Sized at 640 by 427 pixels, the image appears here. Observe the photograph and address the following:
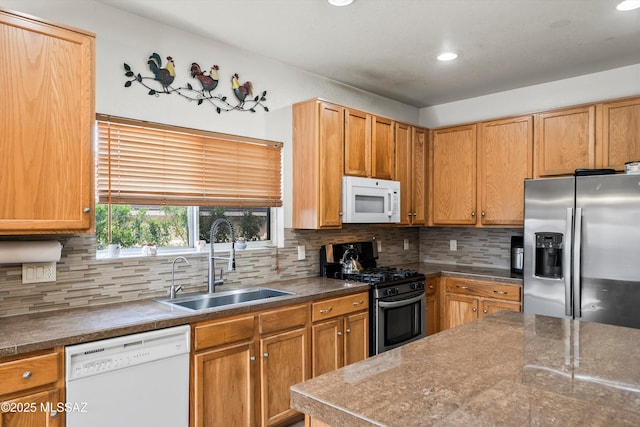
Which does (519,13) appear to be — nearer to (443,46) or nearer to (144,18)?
(443,46)

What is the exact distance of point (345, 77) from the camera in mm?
3867

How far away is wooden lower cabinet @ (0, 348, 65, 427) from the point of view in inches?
66.4

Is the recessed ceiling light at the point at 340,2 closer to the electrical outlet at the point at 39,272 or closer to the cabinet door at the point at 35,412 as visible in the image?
the electrical outlet at the point at 39,272

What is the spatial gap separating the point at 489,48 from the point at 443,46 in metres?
0.35

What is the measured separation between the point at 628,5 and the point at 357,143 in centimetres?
195

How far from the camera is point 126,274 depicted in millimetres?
2617

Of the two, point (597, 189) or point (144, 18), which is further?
point (597, 189)

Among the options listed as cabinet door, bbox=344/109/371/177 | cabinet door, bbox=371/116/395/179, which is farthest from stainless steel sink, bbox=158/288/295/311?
cabinet door, bbox=371/116/395/179

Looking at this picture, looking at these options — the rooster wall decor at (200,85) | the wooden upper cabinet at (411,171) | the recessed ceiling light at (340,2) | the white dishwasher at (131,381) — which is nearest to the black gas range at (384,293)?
the wooden upper cabinet at (411,171)

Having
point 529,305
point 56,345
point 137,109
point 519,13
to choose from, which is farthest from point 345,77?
point 56,345

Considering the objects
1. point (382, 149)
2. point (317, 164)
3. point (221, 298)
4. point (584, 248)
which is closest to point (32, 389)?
point (221, 298)

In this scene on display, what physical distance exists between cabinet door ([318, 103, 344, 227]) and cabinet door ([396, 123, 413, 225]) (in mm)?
835

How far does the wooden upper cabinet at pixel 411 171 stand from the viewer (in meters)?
4.13

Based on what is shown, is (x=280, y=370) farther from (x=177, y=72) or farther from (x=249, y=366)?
(x=177, y=72)
